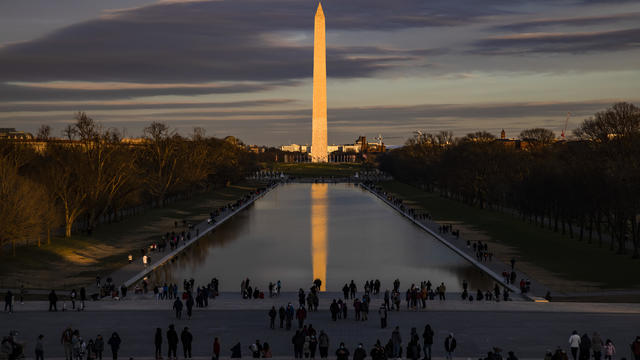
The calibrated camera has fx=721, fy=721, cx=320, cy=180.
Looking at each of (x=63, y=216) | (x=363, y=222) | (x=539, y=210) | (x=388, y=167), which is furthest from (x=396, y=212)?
(x=388, y=167)

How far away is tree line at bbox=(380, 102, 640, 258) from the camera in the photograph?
4866cm

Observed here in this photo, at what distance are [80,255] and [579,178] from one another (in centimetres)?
3719

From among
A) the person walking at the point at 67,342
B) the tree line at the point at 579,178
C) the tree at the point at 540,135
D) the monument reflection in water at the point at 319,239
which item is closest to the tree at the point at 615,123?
the tree line at the point at 579,178

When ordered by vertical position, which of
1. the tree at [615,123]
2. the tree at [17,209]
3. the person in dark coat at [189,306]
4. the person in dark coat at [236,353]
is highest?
the tree at [615,123]

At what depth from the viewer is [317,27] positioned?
182 m

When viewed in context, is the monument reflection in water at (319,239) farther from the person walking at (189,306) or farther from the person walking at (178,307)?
the person walking at (178,307)

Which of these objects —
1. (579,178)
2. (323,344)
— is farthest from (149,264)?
(579,178)

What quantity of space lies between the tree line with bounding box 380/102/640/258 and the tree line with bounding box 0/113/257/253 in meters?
38.2

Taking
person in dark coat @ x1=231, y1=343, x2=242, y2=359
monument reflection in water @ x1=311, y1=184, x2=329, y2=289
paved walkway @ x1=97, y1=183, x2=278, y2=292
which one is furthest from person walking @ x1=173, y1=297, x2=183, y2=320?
monument reflection in water @ x1=311, y1=184, x2=329, y2=289

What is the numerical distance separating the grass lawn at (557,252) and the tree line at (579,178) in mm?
1703

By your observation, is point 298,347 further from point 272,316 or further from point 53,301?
→ point 53,301

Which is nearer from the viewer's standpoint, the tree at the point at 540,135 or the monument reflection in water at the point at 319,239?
the monument reflection in water at the point at 319,239

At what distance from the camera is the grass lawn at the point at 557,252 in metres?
41.8

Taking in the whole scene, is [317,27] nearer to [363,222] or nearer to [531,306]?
[363,222]
